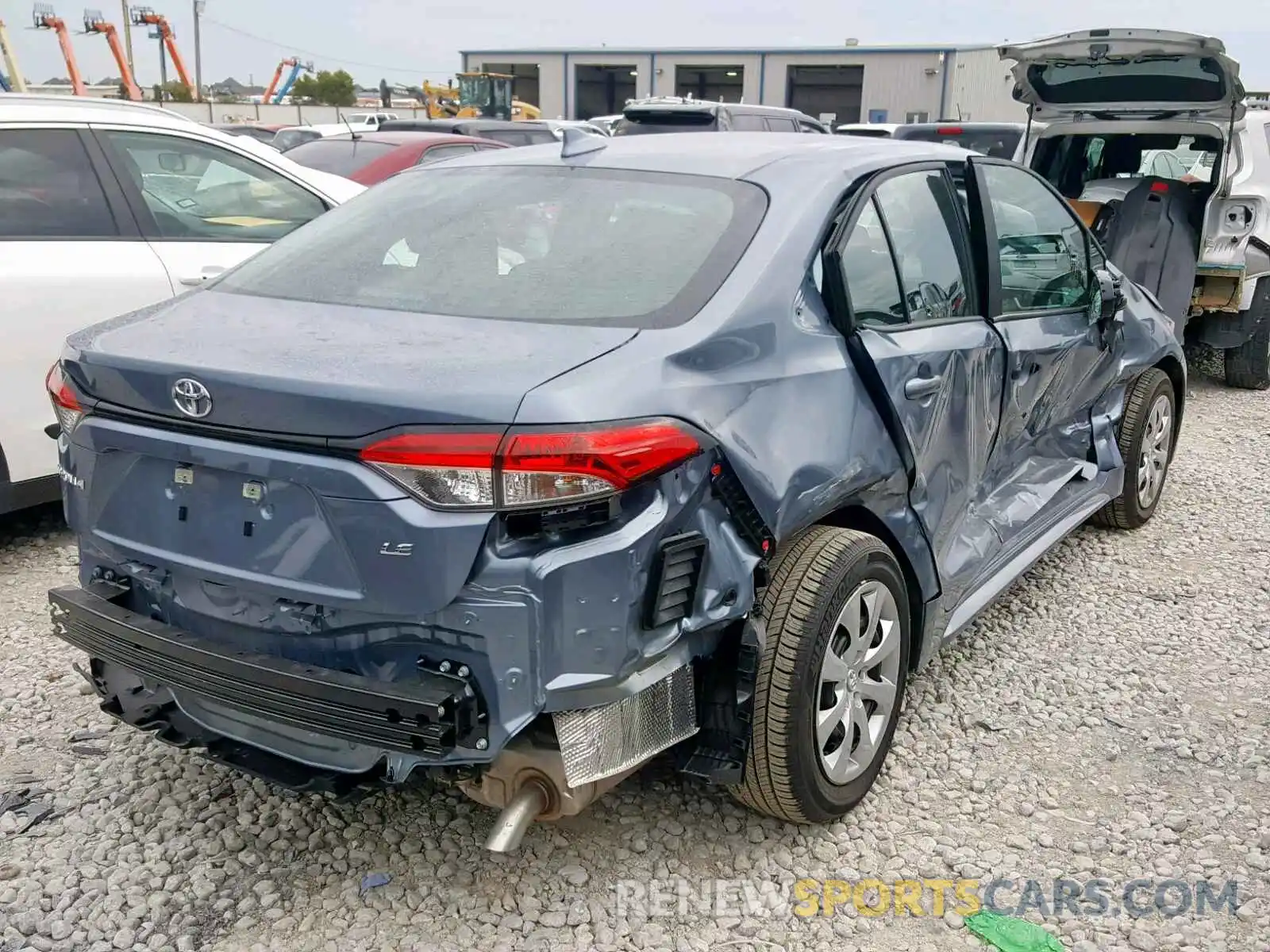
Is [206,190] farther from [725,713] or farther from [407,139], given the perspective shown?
[725,713]

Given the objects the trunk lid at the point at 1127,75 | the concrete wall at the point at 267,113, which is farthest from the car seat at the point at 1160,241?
the concrete wall at the point at 267,113

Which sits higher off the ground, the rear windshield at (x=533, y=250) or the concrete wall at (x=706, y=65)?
the concrete wall at (x=706, y=65)

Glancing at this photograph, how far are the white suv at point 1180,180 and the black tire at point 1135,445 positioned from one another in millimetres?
2396

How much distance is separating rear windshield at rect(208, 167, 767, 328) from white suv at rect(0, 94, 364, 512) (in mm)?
→ 1218

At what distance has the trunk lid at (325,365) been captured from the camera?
6.97 ft

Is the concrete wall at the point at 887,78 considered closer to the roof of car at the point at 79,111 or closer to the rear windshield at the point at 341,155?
the rear windshield at the point at 341,155

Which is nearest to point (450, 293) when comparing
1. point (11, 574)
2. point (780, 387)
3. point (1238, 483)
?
point (780, 387)

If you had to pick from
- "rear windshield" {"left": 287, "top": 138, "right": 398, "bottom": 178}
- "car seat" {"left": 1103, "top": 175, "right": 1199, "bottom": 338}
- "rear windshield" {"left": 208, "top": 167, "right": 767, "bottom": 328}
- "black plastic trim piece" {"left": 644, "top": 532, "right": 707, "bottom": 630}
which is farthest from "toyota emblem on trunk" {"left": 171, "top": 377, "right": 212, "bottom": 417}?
"car seat" {"left": 1103, "top": 175, "right": 1199, "bottom": 338}

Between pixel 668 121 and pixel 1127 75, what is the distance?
603cm

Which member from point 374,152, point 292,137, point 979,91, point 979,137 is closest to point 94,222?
point 374,152

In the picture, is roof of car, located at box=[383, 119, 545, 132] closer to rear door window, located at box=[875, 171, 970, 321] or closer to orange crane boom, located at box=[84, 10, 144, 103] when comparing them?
rear door window, located at box=[875, 171, 970, 321]

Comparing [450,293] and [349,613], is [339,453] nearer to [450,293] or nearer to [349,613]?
[349,613]

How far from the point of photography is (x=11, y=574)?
434cm

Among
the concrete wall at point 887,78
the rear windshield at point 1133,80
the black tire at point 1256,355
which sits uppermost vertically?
the concrete wall at point 887,78
